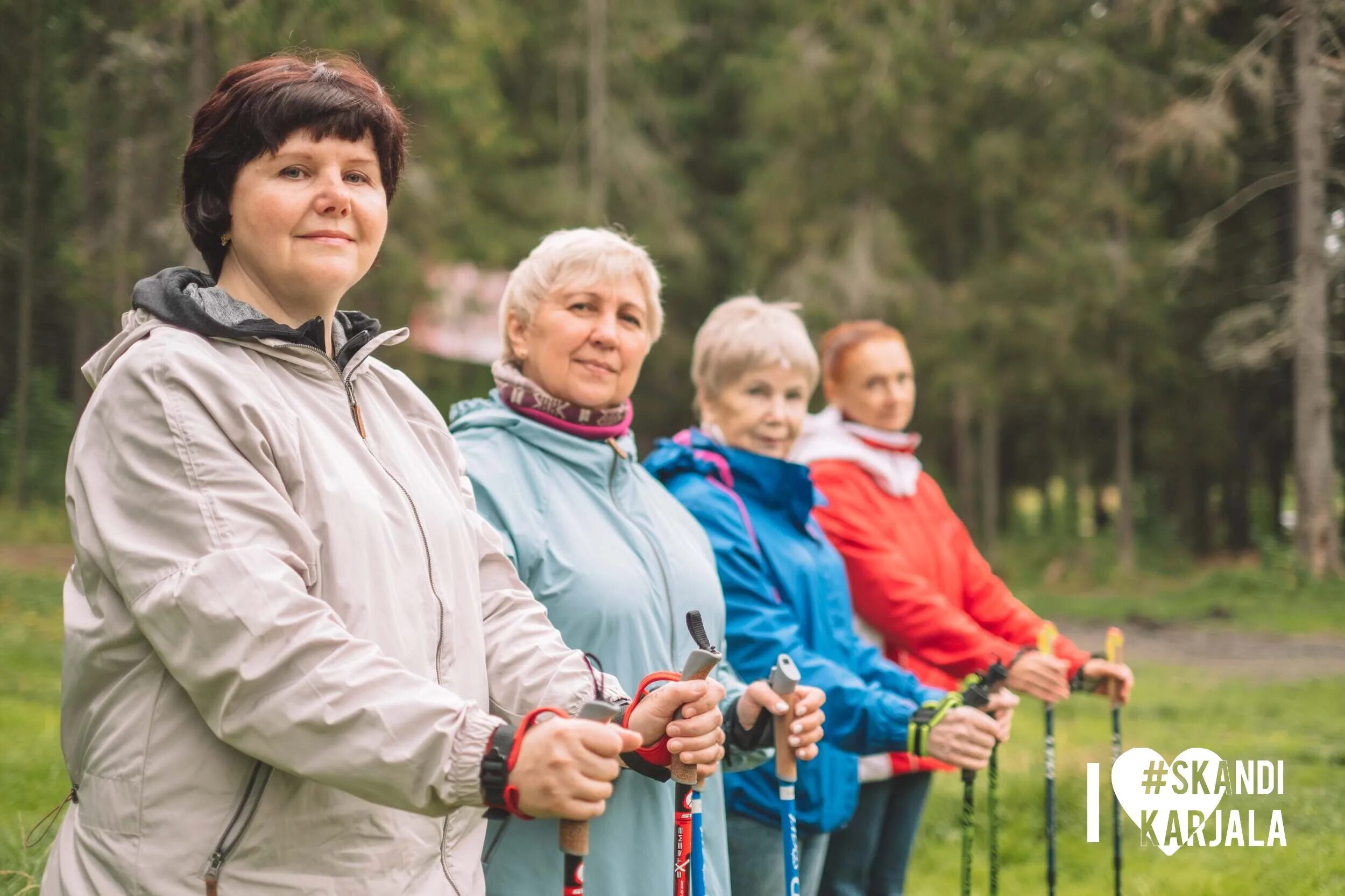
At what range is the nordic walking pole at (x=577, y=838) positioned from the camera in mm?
1783

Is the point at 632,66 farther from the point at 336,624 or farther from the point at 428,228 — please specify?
the point at 336,624

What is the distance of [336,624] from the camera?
1.71m

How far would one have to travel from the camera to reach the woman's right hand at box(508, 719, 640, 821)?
1.66 m

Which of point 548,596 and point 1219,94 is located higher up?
point 1219,94

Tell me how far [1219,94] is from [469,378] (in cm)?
1130

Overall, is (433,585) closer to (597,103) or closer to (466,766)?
(466,766)

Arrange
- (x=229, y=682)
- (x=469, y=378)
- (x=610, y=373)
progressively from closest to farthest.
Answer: (x=229, y=682) → (x=610, y=373) → (x=469, y=378)

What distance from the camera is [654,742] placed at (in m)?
2.21

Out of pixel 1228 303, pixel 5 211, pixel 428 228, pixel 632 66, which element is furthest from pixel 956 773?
pixel 632 66

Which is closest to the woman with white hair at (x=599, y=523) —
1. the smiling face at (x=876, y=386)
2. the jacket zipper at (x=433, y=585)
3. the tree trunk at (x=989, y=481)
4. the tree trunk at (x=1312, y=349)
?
the jacket zipper at (x=433, y=585)

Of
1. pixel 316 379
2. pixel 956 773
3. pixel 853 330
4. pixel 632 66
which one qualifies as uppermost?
pixel 632 66

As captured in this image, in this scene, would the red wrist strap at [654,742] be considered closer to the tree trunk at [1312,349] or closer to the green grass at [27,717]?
the green grass at [27,717]

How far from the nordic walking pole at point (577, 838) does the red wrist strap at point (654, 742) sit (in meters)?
0.20

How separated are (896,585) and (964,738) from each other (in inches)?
30.7
